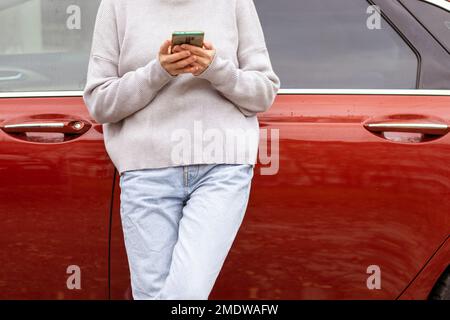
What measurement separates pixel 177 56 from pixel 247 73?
0.25 metres

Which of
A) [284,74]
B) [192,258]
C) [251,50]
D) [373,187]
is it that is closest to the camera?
[192,258]

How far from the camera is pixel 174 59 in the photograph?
6.17 feet

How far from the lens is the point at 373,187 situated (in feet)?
7.88

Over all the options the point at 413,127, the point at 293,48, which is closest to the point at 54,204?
the point at 293,48

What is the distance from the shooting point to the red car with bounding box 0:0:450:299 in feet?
7.89

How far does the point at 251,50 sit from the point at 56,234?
96 centimetres

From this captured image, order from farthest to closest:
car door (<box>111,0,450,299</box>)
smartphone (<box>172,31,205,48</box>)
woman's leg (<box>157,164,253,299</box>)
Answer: car door (<box>111,0,450,299</box>), woman's leg (<box>157,164,253,299</box>), smartphone (<box>172,31,205,48</box>)

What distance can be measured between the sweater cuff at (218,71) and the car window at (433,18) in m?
0.92

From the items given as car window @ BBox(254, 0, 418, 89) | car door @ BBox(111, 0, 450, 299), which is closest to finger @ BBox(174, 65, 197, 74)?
car door @ BBox(111, 0, 450, 299)

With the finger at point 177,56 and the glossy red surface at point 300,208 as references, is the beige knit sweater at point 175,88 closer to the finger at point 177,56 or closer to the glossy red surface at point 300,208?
the finger at point 177,56

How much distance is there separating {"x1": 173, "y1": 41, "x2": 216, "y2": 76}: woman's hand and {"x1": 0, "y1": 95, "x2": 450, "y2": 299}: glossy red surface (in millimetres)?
580

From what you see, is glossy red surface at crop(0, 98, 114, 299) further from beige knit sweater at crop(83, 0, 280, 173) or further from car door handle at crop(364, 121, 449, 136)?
car door handle at crop(364, 121, 449, 136)
